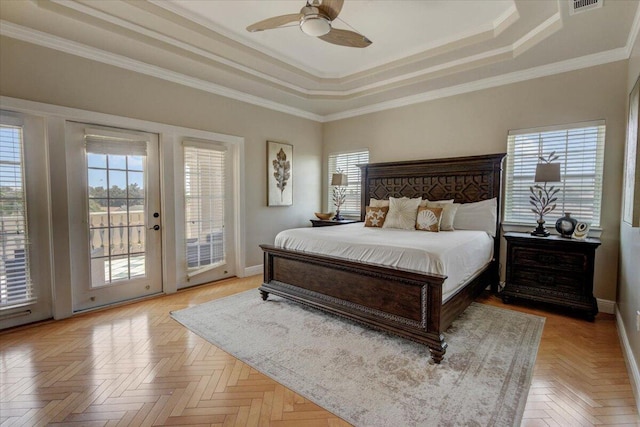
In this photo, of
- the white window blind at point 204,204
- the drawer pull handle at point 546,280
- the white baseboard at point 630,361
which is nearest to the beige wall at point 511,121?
the drawer pull handle at point 546,280

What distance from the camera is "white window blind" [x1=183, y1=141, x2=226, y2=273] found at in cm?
416

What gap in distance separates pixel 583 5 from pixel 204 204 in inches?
178

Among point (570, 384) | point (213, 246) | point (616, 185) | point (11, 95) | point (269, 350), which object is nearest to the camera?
point (570, 384)

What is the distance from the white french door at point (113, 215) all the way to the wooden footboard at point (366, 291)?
1.55 meters

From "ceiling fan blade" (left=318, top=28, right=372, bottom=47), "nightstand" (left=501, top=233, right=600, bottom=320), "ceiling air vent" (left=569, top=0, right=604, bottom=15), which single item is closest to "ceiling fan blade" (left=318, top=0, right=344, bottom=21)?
"ceiling fan blade" (left=318, top=28, right=372, bottom=47)

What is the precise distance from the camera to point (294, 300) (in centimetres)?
334

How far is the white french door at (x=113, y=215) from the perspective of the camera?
A: 327cm

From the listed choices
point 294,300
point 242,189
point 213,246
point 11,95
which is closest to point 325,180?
point 242,189

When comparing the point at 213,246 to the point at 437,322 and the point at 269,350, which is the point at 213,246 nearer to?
the point at 269,350

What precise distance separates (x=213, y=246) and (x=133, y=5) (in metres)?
2.97

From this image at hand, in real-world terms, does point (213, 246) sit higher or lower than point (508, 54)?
lower

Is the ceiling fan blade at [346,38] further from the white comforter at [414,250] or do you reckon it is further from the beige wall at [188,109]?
the beige wall at [188,109]

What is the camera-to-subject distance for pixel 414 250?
8.35 feet

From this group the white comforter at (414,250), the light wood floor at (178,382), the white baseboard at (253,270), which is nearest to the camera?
the light wood floor at (178,382)
